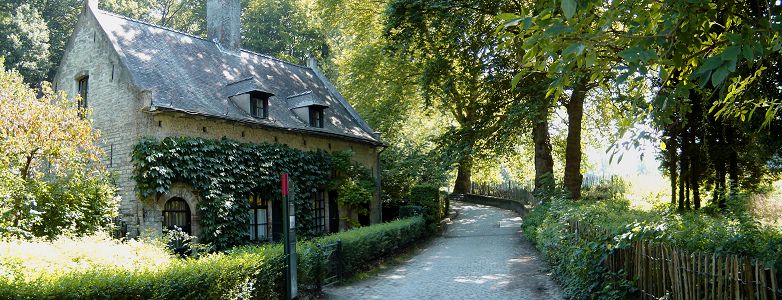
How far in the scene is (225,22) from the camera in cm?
2223

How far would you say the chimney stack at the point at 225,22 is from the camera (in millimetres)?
21812

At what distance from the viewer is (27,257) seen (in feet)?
26.6

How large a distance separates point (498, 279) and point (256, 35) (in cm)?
3306

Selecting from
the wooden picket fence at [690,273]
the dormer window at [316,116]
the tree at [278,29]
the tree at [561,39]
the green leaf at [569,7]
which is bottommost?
the wooden picket fence at [690,273]

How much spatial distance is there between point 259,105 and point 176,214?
4.80 metres

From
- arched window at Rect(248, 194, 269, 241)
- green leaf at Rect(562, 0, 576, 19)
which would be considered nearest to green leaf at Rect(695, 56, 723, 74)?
green leaf at Rect(562, 0, 576, 19)

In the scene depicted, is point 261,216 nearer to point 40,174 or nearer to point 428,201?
point 40,174

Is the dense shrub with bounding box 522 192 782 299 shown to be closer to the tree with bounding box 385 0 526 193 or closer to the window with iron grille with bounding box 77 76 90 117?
the tree with bounding box 385 0 526 193

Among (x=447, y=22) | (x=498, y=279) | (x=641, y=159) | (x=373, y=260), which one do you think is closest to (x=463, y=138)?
(x=447, y=22)

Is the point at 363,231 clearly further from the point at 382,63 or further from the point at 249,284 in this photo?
the point at 382,63

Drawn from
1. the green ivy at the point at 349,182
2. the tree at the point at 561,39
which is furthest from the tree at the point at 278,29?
the tree at the point at 561,39

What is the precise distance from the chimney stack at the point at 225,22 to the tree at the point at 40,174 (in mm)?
8498

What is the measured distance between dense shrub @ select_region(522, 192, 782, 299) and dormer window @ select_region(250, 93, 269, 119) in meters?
9.99

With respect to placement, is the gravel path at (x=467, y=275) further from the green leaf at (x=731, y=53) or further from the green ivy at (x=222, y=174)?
the green leaf at (x=731, y=53)
